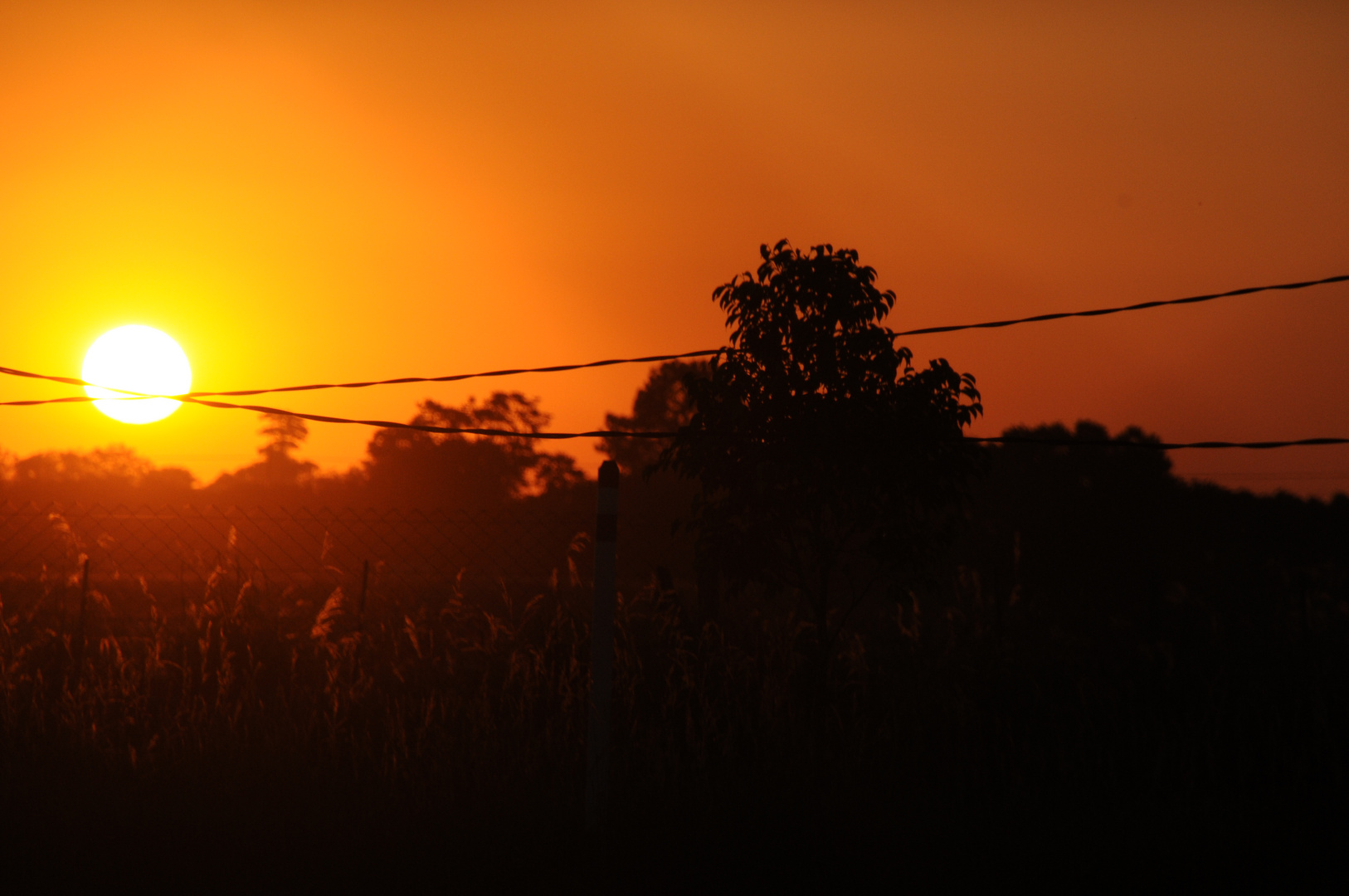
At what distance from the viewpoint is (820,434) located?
6812 millimetres

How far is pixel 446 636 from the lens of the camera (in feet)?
22.6

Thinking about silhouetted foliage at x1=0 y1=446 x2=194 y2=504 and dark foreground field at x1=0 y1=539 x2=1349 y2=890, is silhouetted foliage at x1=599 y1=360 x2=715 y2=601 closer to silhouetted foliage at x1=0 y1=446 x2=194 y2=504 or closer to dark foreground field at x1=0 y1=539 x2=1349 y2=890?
dark foreground field at x1=0 y1=539 x2=1349 y2=890

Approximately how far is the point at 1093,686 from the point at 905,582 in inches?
81.0

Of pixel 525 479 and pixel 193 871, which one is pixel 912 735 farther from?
pixel 525 479

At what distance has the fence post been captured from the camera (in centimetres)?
484

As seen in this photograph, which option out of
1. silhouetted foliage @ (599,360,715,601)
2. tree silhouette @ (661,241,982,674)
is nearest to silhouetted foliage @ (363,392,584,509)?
silhouetted foliage @ (599,360,715,601)

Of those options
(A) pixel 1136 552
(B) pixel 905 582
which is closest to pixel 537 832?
(B) pixel 905 582

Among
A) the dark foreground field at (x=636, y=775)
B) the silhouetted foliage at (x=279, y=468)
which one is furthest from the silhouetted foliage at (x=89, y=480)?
the dark foreground field at (x=636, y=775)

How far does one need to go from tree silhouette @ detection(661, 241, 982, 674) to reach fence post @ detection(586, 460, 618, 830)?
197 centimetres

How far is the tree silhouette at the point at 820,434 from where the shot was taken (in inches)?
270

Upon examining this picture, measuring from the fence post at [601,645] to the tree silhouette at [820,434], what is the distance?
197 cm

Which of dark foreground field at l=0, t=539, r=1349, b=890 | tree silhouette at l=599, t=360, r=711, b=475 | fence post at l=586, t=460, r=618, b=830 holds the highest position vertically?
tree silhouette at l=599, t=360, r=711, b=475

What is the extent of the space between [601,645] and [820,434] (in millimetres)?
2580

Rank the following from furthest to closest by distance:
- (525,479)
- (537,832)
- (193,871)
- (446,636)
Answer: (525,479), (446,636), (537,832), (193,871)
